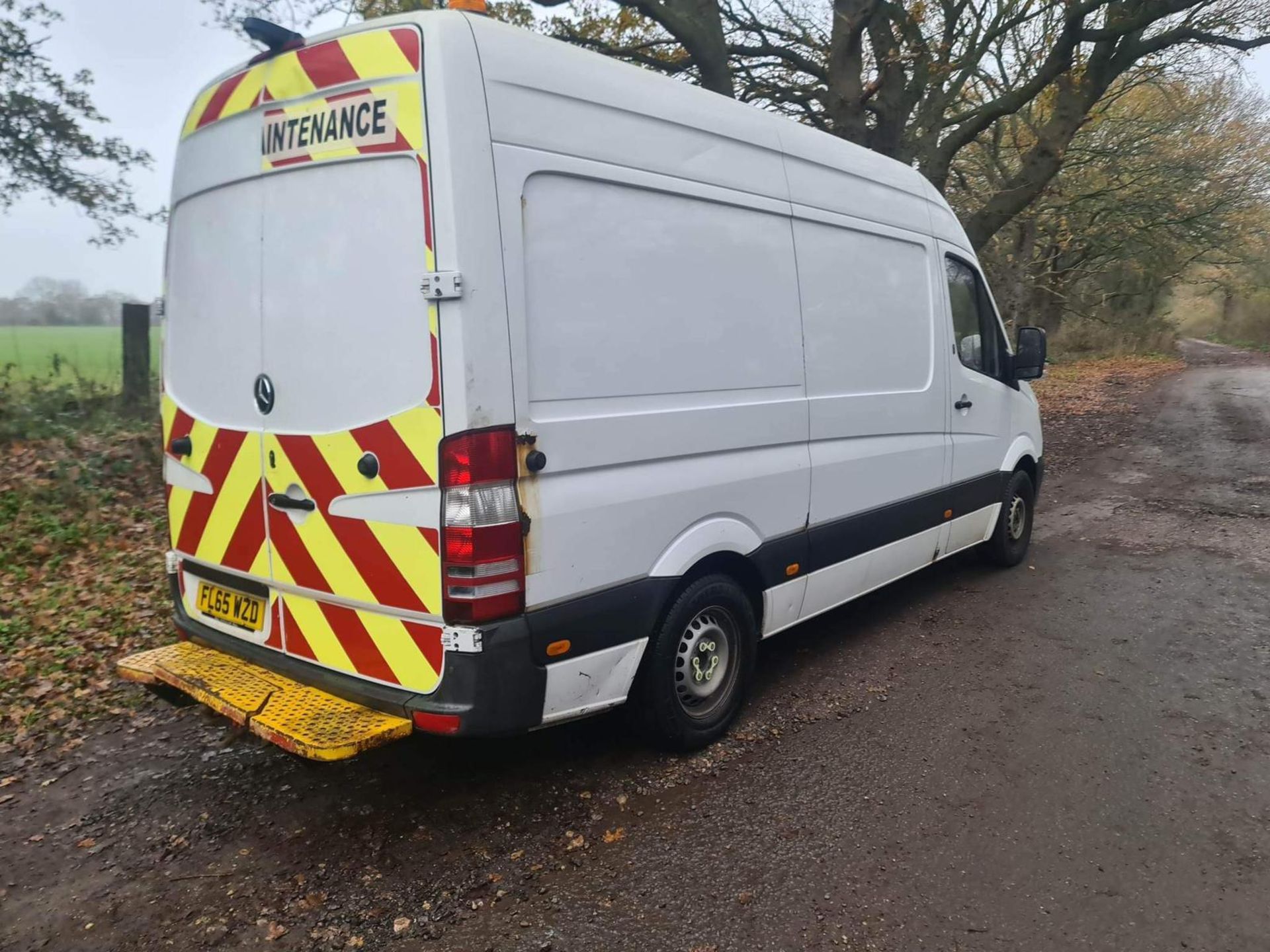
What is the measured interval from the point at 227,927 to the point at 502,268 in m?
2.17

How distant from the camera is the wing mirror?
19.6 feet

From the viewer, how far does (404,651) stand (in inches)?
116

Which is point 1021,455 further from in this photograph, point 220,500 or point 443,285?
point 220,500

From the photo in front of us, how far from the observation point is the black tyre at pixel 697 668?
3459mm

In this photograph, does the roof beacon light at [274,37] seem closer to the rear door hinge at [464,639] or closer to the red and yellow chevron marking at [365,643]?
the red and yellow chevron marking at [365,643]

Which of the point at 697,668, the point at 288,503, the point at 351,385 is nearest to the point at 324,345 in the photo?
the point at 351,385

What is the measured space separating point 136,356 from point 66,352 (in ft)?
1.87

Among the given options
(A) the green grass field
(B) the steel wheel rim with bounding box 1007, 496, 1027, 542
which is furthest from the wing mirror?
(A) the green grass field

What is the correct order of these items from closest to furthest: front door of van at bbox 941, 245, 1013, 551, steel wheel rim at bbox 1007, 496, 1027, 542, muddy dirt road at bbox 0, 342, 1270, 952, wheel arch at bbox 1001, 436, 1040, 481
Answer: muddy dirt road at bbox 0, 342, 1270, 952 → front door of van at bbox 941, 245, 1013, 551 → wheel arch at bbox 1001, 436, 1040, 481 → steel wheel rim at bbox 1007, 496, 1027, 542

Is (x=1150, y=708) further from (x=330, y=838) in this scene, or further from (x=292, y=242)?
(x=292, y=242)

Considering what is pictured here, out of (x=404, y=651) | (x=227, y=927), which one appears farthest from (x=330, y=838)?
(x=404, y=651)

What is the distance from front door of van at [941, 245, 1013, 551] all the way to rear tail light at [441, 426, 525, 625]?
352 cm

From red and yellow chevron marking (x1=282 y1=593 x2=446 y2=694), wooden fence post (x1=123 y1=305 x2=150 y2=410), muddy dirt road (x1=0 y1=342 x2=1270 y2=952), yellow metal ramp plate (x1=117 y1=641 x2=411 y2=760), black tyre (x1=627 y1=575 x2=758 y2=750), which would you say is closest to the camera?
muddy dirt road (x1=0 y1=342 x2=1270 y2=952)

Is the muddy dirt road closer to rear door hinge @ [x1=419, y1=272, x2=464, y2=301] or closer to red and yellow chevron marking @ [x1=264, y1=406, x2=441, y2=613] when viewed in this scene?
red and yellow chevron marking @ [x1=264, y1=406, x2=441, y2=613]
